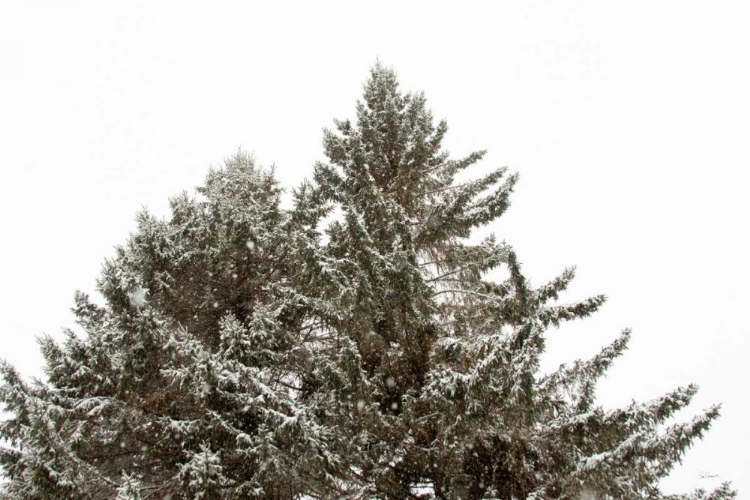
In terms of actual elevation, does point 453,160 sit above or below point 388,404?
above

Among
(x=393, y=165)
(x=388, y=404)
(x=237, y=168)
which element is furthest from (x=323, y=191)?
(x=388, y=404)

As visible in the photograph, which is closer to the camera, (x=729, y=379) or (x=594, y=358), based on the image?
(x=594, y=358)

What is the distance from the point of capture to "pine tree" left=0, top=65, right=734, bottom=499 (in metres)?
5.28

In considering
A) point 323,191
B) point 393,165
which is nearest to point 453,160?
point 393,165

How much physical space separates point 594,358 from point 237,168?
30.1 feet

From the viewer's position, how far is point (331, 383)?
5965mm

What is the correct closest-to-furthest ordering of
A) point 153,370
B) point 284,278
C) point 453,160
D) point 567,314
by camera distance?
point 567,314, point 153,370, point 284,278, point 453,160

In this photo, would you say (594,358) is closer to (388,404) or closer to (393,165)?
(388,404)

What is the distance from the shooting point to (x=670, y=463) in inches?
196

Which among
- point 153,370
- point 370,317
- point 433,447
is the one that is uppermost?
point 370,317

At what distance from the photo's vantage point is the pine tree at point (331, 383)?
5277 millimetres

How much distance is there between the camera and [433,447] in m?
5.81

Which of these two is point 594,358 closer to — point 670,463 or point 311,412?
point 670,463

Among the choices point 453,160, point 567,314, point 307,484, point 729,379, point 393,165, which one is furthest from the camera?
point 729,379
